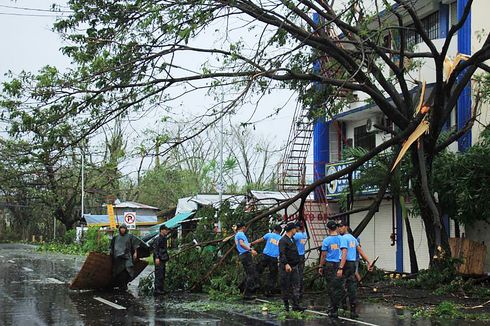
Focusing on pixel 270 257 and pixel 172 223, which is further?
pixel 172 223

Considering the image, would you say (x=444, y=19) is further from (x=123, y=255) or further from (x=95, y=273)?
(x=95, y=273)

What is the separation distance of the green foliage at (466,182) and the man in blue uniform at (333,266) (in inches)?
242

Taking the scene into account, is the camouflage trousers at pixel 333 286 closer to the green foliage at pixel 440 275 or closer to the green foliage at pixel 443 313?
the green foliage at pixel 443 313

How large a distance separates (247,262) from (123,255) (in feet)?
11.6

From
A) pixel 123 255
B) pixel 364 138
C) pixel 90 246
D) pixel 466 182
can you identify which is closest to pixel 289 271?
pixel 123 255

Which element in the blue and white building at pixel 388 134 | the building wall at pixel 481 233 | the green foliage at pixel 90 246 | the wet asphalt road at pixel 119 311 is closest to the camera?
the wet asphalt road at pixel 119 311

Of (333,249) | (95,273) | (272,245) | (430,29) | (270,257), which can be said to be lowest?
(95,273)

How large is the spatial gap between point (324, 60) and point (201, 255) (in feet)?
25.0

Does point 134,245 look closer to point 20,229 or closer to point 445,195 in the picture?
point 445,195

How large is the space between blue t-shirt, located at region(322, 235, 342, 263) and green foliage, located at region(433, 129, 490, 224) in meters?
6.14

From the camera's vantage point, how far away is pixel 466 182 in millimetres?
17219

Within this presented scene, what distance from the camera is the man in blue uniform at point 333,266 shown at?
12.0 metres

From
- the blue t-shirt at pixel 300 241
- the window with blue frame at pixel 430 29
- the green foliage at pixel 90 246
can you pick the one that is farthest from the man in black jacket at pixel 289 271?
the green foliage at pixel 90 246

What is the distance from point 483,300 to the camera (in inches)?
569
